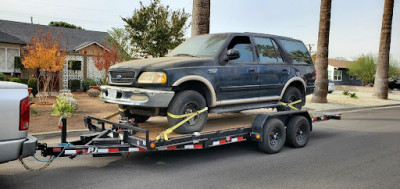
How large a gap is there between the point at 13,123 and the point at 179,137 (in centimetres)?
238

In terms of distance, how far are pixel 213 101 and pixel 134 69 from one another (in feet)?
4.92

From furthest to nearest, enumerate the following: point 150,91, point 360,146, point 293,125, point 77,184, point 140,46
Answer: point 140,46 → point 360,146 → point 293,125 → point 150,91 → point 77,184

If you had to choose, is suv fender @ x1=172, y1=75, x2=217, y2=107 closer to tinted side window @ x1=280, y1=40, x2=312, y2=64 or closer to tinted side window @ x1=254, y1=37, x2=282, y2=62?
tinted side window @ x1=254, y1=37, x2=282, y2=62

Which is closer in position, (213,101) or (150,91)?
(150,91)

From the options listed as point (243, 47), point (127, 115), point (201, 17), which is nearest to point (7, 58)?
point (201, 17)

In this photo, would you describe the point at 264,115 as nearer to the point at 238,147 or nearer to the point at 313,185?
the point at 238,147

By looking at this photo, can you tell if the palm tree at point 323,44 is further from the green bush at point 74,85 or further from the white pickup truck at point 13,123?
the white pickup truck at point 13,123

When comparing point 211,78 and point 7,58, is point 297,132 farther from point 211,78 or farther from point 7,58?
point 7,58

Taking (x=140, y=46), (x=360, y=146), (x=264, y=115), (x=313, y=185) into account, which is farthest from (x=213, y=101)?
(x=140, y=46)

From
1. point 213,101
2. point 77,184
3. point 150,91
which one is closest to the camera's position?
point 77,184

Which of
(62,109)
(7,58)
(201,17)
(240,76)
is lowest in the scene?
(62,109)

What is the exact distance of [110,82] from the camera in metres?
6.19

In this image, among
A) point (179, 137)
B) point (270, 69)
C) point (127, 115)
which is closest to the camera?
point (179, 137)

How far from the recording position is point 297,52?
803cm
